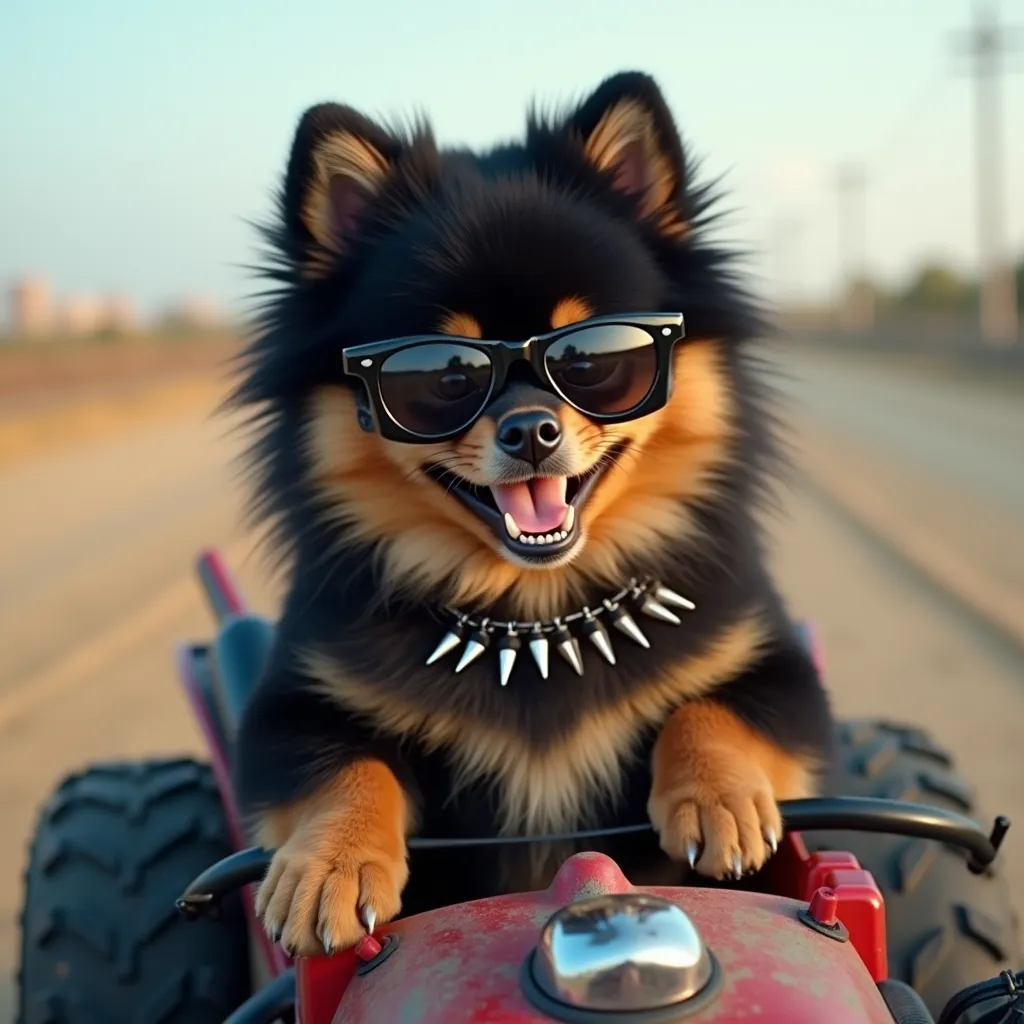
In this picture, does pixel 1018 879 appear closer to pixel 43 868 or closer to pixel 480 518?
pixel 480 518

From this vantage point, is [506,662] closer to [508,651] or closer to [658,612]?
[508,651]

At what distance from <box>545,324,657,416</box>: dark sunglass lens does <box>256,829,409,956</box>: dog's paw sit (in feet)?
2.43

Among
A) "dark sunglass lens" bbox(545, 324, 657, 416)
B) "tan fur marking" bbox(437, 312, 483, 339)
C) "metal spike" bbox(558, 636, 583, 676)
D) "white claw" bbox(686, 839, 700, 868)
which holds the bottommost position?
"white claw" bbox(686, 839, 700, 868)

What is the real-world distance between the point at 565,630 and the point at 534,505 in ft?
0.73

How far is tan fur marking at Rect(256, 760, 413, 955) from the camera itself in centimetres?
160

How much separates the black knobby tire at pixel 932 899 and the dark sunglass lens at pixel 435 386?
97 cm

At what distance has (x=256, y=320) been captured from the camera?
2.37 m

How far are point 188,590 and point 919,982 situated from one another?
6.60 meters

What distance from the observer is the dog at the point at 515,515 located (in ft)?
6.00

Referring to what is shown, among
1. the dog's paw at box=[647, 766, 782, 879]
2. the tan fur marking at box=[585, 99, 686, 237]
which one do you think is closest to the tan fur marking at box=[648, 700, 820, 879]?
the dog's paw at box=[647, 766, 782, 879]

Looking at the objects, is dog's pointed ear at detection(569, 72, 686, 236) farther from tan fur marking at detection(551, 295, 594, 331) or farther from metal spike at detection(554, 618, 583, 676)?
metal spike at detection(554, 618, 583, 676)

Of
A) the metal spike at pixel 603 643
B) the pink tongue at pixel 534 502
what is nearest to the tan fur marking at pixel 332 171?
the pink tongue at pixel 534 502

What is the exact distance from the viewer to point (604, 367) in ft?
5.93

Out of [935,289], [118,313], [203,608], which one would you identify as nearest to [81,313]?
[118,313]
